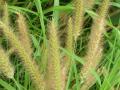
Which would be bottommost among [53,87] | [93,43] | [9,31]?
[53,87]

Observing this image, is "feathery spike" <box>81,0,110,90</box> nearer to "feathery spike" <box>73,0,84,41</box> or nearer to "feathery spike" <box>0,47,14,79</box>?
"feathery spike" <box>73,0,84,41</box>

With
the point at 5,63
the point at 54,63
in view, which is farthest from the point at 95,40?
the point at 5,63

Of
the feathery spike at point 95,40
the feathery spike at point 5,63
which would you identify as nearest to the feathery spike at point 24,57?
the feathery spike at point 5,63

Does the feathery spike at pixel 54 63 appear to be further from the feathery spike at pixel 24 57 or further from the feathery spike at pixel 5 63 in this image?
the feathery spike at pixel 5 63

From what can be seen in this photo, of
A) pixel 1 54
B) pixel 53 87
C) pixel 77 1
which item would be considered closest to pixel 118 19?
pixel 77 1

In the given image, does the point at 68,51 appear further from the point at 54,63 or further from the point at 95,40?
the point at 54,63

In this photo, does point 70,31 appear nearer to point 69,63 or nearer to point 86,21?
point 69,63
